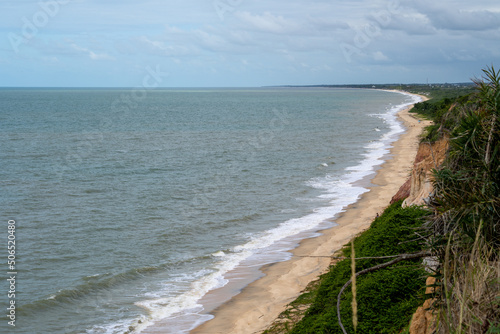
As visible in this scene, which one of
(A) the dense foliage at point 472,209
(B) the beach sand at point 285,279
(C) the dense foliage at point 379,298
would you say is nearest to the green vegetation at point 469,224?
(A) the dense foliage at point 472,209

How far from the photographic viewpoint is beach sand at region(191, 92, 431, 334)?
12.1 metres

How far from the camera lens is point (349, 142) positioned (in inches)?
1975

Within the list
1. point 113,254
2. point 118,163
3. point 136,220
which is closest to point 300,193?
point 136,220

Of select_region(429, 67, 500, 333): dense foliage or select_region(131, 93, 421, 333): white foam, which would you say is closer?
select_region(429, 67, 500, 333): dense foliage

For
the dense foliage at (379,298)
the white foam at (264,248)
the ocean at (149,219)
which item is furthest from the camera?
the ocean at (149,219)

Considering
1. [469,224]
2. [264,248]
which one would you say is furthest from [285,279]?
[469,224]

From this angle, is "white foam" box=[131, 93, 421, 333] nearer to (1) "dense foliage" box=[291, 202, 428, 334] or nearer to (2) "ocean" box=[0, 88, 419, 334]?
(2) "ocean" box=[0, 88, 419, 334]

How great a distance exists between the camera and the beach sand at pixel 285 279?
12.1 meters

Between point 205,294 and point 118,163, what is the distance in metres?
24.6

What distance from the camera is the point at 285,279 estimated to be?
48.6ft

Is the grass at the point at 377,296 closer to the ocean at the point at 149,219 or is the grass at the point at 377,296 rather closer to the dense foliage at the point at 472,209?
the dense foliage at the point at 472,209

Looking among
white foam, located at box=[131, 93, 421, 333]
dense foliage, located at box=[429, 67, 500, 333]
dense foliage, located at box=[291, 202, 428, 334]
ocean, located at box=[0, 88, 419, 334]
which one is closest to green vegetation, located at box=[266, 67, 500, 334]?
dense foliage, located at box=[429, 67, 500, 333]

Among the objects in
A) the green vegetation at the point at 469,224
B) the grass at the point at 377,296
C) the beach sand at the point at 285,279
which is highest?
the green vegetation at the point at 469,224

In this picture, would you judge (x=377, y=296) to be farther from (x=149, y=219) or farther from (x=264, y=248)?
(x=149, y=219)
